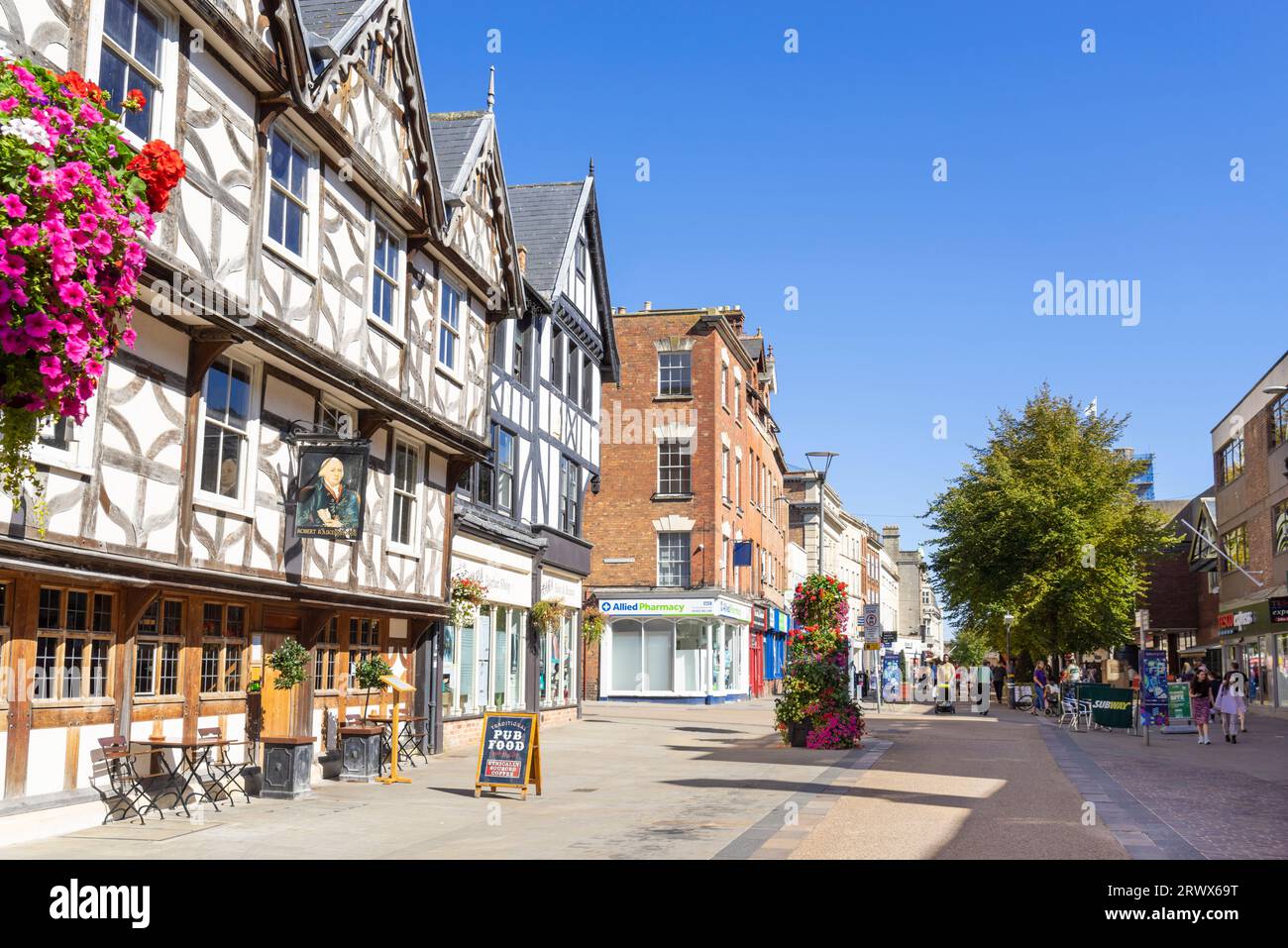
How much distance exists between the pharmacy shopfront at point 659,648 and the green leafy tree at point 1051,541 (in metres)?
10.6

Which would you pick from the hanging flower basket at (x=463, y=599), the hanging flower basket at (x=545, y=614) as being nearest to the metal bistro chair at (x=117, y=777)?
the hanging flower basket at (x=463, y=599)

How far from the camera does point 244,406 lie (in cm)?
1414

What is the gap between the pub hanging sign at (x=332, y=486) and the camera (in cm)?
1473

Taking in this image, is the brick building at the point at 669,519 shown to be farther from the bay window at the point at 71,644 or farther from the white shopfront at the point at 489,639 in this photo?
the bay window at the point at 71,644

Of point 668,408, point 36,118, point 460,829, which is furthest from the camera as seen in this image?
point 668,408

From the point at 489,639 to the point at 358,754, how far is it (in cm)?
818

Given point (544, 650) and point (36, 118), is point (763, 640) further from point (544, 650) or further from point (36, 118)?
point (36, 118)

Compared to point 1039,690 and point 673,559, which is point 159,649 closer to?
point 673,559

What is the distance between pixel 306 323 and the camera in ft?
49.6

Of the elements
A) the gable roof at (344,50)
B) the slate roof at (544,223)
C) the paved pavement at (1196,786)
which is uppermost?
the slate roof at (544,223)

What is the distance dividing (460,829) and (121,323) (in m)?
5.74

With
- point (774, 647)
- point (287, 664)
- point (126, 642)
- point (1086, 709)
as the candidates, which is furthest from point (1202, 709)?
point (774, 647)
